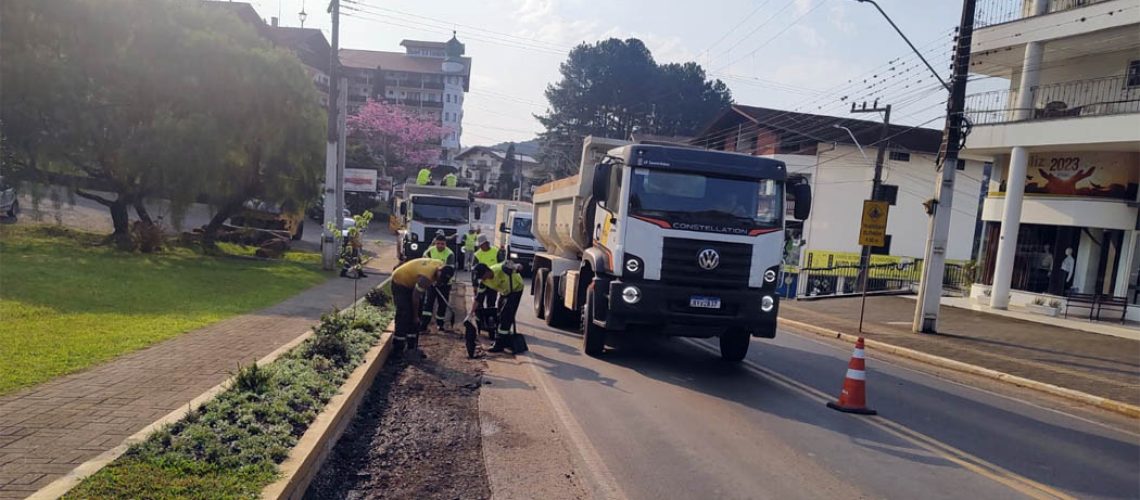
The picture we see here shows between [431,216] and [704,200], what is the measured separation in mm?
16967

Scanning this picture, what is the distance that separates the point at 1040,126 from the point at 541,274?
1410 cm

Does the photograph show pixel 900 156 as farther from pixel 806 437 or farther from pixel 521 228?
pixel 806 437

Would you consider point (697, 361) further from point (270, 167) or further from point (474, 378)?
point (270, 167)

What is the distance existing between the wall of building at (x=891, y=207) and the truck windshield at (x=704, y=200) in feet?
94.1

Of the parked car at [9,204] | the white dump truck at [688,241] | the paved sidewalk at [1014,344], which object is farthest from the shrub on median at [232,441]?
the parked car at [9,204]

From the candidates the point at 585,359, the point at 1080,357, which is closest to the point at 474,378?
the point at 585,359

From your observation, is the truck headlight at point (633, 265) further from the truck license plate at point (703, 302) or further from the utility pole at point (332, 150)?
the utility pole at point (332, 150)

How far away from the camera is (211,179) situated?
21.1 meters

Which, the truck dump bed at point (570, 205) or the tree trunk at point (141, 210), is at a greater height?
the truck dump bed at point (570, 205)

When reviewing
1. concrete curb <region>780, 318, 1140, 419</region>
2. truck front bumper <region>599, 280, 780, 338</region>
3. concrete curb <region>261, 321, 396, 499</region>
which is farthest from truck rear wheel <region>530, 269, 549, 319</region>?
concrete curb <region>261, 321, 396, 499</region>

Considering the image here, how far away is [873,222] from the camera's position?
16062mm

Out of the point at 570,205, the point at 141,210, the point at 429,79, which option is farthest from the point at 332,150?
the point at 429,79

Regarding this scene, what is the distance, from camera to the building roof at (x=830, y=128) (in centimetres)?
3759

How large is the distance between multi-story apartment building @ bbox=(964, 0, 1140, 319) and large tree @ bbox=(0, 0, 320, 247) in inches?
826
